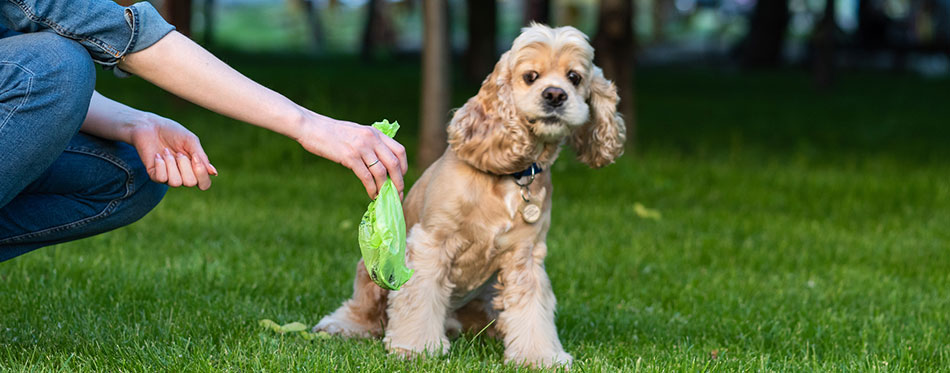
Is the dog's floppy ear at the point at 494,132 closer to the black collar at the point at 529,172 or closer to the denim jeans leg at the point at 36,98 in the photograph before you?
the black collar at the point at 529,172

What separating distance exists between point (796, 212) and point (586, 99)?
13.9 ft

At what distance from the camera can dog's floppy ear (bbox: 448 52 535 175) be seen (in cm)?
354

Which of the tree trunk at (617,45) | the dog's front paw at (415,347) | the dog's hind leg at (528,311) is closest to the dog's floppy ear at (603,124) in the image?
the dog's hind leg at (528,311)

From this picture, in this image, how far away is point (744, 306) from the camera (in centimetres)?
462

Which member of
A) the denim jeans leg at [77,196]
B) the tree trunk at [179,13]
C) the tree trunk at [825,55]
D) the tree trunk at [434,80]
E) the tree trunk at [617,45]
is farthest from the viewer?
the tree trunk at [825,55]

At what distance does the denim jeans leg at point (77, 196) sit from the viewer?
10.1 ft

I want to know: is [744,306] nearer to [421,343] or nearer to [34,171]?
[421,343]

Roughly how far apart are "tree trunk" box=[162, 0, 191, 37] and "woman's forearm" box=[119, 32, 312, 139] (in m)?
8.31

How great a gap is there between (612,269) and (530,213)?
72.6 inches

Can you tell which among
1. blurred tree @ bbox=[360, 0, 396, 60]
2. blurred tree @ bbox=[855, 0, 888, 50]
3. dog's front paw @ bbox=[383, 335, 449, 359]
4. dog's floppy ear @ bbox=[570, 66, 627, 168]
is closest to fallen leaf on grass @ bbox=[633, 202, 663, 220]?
dog's floppy ear @ bbox=[570, 66, 627, 168]

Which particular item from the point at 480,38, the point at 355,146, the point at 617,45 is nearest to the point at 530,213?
the point at 355,146

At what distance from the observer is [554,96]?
3455 millimetres

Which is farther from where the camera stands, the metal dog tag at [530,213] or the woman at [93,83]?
the metal dog tag at [530,213]

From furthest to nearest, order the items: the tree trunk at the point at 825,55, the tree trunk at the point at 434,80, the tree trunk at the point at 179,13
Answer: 1. the tree trunk at the point at 825,55
2. the tree trunk at the point at 179,13
3. the tree trunk at the point at 434,80
